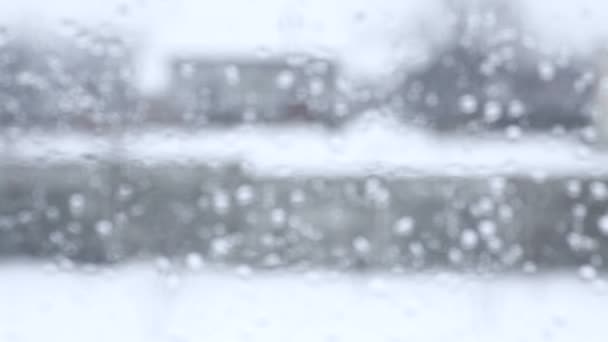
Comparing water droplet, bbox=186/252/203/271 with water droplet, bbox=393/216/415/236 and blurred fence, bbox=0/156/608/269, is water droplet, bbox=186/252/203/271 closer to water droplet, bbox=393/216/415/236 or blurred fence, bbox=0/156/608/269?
blurred fence, bbox=0/156/608/269

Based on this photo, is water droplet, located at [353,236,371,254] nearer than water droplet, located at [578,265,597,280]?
No

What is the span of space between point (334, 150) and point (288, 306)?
1.34ft

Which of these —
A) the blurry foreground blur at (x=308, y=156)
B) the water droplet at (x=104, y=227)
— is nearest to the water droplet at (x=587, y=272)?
the blurry foreground blur at (x=308, y=156)

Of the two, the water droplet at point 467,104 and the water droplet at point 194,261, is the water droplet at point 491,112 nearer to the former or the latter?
the water droplet at point 467,104

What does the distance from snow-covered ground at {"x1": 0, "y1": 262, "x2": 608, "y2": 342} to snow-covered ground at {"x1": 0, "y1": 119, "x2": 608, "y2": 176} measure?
10.4 inches

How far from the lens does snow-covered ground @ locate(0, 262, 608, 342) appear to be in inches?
74.2

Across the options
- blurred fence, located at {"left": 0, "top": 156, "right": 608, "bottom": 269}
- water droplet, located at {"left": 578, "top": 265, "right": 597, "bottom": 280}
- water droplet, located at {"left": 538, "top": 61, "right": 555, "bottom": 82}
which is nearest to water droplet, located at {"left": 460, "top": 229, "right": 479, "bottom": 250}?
blurred fence, located at {"left": 0, "top": 156, "right": 608, "bottom": 269}

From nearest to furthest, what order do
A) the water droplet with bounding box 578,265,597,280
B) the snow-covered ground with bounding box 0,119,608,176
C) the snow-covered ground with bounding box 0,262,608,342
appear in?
the snow-covered ground with bounding box 0,262,608,342 → the water droplet with bounding box 578,265,597,280 → the snow-covered ground with bounding box 0,119,608,176

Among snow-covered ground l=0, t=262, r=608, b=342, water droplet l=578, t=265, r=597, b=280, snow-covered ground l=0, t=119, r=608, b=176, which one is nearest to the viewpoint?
snow-covered ground l=0, t=262, r=608, b=342

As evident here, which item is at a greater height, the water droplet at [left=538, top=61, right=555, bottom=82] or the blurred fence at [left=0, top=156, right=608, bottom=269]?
the water droplet at [left=538, top=61, right=555, bottom=82]

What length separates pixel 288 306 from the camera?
2.03m

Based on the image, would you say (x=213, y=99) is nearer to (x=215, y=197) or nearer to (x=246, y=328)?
(x=215, y=197)

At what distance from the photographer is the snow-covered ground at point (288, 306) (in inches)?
74.2

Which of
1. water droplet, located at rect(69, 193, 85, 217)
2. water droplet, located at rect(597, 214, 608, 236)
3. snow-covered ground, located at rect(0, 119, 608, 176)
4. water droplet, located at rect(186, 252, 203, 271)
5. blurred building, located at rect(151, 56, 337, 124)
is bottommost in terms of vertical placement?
water droplet, located at rect(186, 252, 203, 271)
